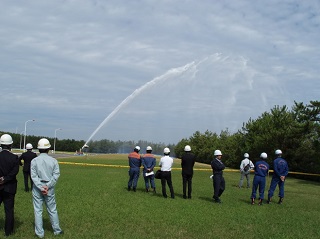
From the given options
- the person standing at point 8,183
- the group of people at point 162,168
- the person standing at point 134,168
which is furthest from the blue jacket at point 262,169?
the person standing at point 8,183

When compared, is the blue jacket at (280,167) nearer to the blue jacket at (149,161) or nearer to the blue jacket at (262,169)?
the blue jacket at (262,169)

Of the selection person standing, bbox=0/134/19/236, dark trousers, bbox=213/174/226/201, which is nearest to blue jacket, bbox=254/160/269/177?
dark trousers, bbox=213/174/226/201

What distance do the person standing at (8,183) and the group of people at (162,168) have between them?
8.88 m

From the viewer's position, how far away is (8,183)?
908 centimetres

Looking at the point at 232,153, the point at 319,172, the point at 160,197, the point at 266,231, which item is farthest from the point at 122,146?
the point at 266,231

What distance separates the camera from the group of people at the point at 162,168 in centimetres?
1722

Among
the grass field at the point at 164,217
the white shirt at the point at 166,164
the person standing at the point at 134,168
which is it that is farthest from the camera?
the person standing at the point at 134,168

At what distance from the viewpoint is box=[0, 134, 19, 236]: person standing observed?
8984 mm

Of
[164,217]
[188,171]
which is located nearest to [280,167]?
[188,171]

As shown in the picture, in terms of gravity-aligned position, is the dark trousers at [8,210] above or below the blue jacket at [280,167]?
below

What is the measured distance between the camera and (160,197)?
17234 mm

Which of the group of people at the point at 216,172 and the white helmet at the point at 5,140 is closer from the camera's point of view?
the white helmet at the point at 5,140

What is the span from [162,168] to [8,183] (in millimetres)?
9028

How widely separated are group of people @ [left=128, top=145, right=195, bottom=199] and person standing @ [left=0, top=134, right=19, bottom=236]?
888 cm
